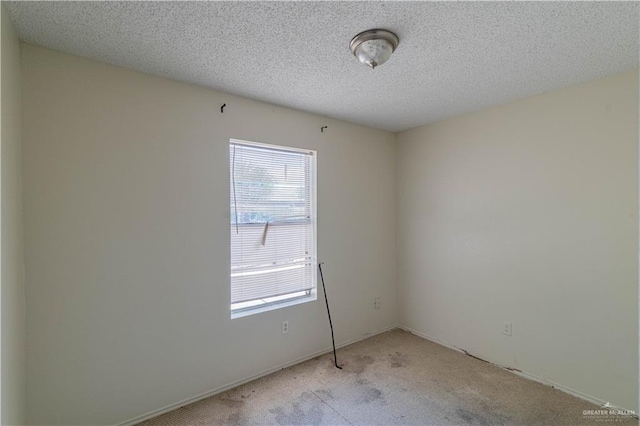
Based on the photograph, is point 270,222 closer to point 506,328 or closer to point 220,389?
point 220,389

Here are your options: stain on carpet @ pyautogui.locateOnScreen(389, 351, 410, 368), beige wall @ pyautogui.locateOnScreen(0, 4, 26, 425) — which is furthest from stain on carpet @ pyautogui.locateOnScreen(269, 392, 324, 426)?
beige wall @ pyautogui.locateOnScreen(0, 4, 26, 425)

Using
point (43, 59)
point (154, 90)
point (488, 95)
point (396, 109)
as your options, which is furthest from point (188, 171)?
point (488, 95)

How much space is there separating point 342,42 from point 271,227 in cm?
168

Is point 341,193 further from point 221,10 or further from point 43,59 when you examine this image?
point 43,59

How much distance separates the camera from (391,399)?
2.31m

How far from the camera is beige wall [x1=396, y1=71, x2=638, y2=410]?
2.17 m

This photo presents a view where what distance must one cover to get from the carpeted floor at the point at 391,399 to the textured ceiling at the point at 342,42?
97.1 inches

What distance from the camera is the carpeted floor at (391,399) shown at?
2.09 metres

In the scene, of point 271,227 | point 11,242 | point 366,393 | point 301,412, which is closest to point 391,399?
point 366,393

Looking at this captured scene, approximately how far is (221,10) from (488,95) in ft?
7.35

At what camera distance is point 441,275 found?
3.34 m

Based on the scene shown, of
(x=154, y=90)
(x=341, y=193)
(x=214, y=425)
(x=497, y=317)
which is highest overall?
(x=154, y=90)

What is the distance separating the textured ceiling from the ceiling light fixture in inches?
1.6

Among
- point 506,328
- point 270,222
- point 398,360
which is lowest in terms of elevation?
point 398,360
